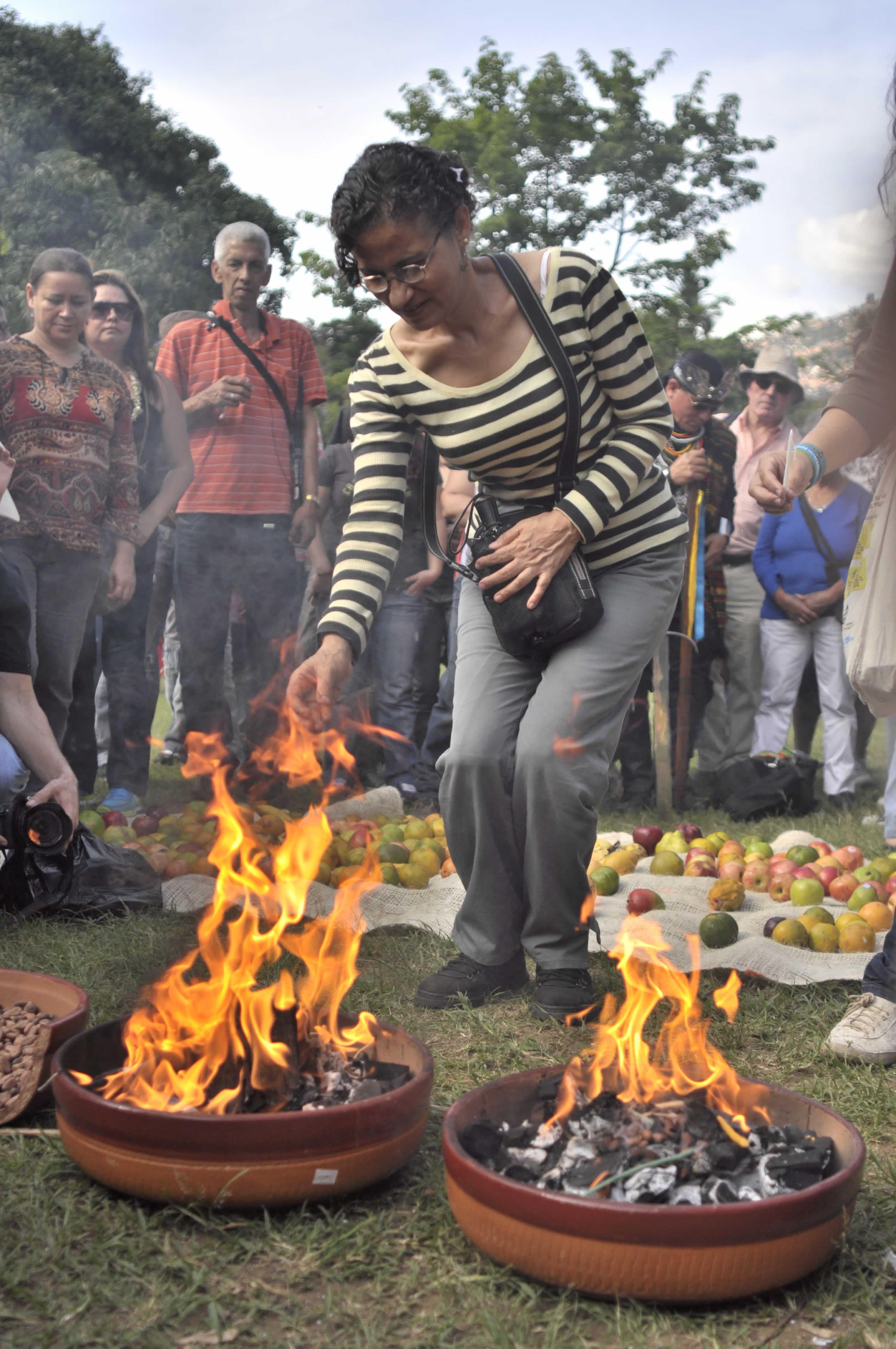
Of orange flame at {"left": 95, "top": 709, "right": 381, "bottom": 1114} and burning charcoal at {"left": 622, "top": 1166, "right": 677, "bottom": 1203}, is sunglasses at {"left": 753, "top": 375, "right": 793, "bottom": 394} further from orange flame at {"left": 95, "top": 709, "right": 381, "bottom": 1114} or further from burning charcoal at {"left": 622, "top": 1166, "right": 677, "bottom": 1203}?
burning charcoal at {"left": 622, "top": 1166, "right": 677, "bottom": 1203}

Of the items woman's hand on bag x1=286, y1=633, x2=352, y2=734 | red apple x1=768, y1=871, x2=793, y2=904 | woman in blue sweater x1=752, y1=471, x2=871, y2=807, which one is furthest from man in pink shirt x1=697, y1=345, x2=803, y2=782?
woman's hand on bag x1=286, y1=633, x2=352, y2=734

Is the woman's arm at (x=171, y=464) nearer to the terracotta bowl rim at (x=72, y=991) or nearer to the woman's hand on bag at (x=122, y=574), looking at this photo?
the woman's hand on bag at (x=122, y=574)

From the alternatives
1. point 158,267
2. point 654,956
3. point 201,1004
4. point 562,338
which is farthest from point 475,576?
point 158,267

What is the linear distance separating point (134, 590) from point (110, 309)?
1535mm

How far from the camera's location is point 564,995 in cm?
340

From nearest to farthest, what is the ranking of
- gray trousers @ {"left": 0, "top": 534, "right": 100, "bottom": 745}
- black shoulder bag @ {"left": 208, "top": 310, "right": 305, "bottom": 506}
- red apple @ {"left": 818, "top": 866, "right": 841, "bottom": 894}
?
red apple @ {"left": 818, "top": 866, "right": 841, "bottom": 894}, gray trousers @ {"left": 0, "top": 534, "right": 100, "bottom": 745}, black shoulder bag @ {"left": 208, "top": 310, "right": 305, "bottom": 506}

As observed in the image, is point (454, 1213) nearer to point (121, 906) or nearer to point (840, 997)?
point (840, 997)

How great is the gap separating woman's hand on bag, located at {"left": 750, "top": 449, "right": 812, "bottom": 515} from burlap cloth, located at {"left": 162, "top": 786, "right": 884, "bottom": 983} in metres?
1.63

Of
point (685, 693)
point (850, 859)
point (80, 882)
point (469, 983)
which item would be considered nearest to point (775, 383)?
point (685, 693)

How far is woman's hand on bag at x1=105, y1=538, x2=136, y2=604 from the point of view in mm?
6141

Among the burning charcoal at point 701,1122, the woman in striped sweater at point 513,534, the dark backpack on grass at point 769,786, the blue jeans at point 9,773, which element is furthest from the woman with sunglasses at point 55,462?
the burning charcoal at point 701,1122

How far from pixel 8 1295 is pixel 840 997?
267cm

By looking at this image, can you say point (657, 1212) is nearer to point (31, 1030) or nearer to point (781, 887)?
point (31, 1030)

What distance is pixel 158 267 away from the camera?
321 inches
